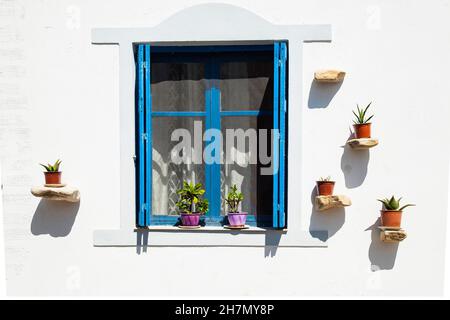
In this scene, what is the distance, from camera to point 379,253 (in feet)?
12.6

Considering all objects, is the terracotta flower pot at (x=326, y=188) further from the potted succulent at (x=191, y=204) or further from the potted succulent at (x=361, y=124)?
the potted succulent at (x=191, y=204)

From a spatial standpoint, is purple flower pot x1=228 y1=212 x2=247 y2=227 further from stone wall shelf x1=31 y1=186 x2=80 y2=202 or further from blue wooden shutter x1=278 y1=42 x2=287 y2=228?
stone wall shelf x1=31 y1=186 x2=80 y2=202

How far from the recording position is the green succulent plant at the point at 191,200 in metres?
3.85

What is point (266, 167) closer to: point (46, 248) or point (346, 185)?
point (346, 185)

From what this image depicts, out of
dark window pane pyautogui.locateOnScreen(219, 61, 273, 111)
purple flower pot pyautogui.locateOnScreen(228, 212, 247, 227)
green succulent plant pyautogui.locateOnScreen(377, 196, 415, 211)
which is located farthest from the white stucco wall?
dark window pane pyautogui.locateOnScreen(219, 61, 273, 111)

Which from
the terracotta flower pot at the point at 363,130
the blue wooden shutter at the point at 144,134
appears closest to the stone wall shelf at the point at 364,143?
the terracotta flower pot at the point at 363,130

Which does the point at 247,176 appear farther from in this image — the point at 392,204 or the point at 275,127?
the point at 392,204

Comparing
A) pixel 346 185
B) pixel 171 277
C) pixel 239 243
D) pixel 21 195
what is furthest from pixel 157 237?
pixel 346 185

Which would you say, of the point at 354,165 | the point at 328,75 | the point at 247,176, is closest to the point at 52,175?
the point at 247,176

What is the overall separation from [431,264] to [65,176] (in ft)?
10.6

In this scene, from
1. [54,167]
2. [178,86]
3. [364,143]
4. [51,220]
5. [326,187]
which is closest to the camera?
[364,143]

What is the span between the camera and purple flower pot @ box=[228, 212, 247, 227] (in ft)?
12.6

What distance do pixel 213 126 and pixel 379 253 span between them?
1806 millimetres

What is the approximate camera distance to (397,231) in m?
3.64
